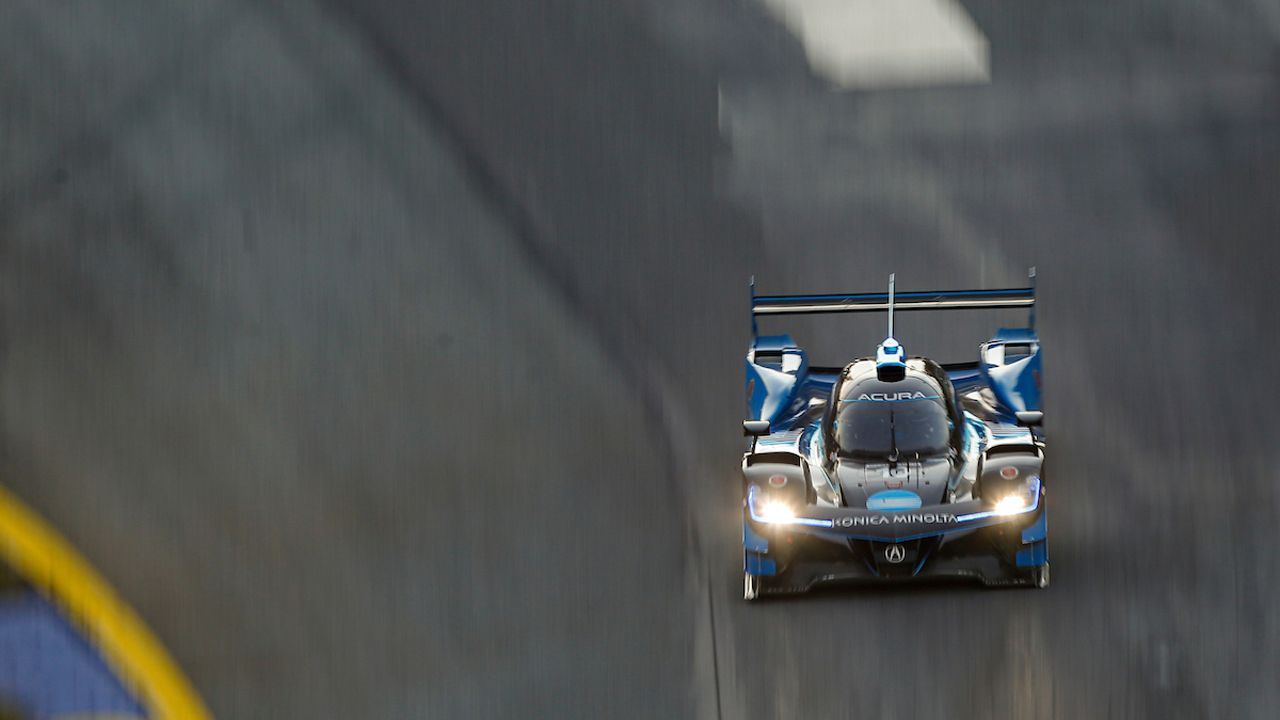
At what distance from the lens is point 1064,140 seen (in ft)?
52.2

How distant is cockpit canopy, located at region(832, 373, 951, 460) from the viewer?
356 inches

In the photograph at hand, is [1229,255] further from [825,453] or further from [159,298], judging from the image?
[159,298]

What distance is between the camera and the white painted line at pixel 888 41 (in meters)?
16.8

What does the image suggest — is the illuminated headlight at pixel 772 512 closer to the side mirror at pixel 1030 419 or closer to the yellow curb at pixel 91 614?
the side mirror at pixel 1030 419

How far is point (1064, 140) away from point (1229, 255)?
2.44 metres

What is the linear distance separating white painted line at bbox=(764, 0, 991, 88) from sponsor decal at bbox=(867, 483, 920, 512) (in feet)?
29.8

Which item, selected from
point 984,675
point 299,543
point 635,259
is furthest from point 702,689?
point 635,259

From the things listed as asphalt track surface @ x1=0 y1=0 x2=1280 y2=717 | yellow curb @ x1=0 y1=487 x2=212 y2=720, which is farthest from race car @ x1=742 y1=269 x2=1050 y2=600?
yellow curb @ x1=0 y1=487 x2=212 y2=720

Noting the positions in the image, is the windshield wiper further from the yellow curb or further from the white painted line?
the white painted line

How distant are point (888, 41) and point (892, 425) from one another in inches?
366

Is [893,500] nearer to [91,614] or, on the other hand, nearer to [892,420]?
[892,420]

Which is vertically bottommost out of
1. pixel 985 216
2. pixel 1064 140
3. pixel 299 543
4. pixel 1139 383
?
pixel 299 543

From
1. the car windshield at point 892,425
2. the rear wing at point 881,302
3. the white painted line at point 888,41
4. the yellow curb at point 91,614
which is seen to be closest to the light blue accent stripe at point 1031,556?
the car windshield at point 892,425

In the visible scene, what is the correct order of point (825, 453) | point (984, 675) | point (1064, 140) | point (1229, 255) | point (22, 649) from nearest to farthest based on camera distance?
point (22, 649) → point (984, 675) → point (825, 453) → point (1229, 255) → point (1064, 140)
